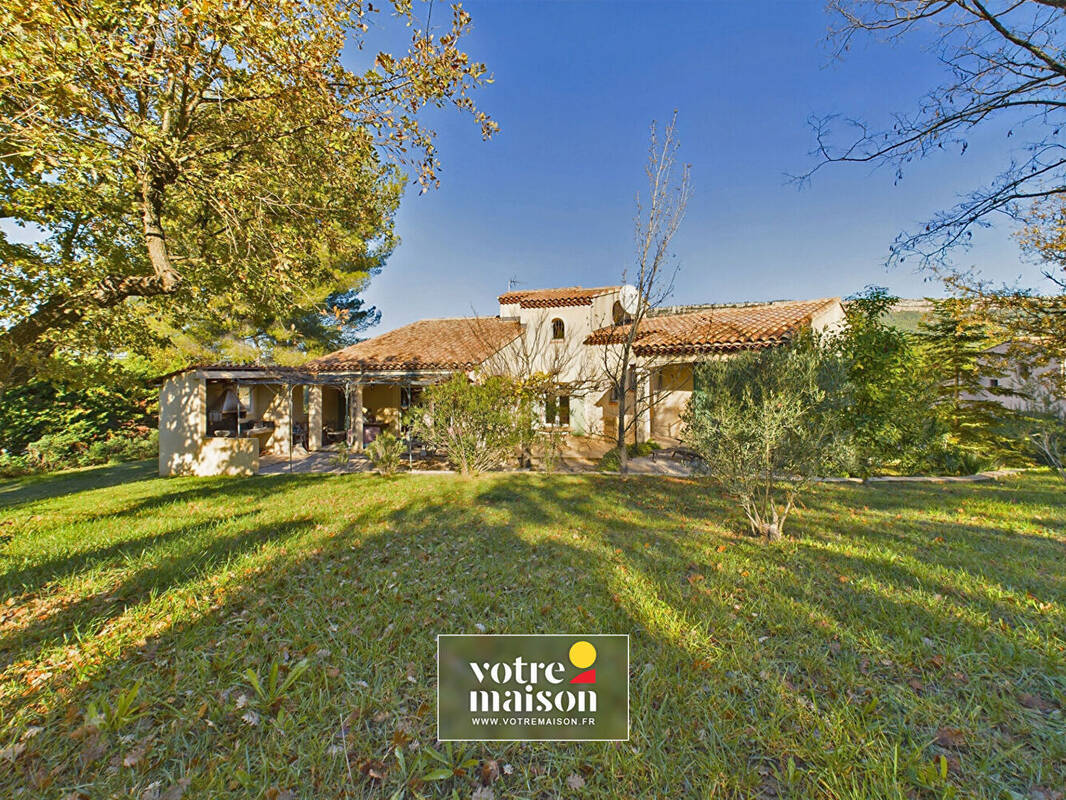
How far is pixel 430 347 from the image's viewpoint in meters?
15.8

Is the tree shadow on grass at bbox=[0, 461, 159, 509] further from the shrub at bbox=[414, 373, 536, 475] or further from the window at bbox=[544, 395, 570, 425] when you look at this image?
the window at bbox=[544, 395, 570, 425]

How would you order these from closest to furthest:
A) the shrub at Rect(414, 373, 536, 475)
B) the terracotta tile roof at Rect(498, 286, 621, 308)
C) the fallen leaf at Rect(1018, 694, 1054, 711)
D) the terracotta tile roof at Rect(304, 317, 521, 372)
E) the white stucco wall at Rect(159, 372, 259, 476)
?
the fallen leaf at Rect(1018, 694, 1054, 711)
the shrub at Rect(414, 373, 536, 475)
the white stucco wall at Rect(159, 372, 259, 476)
the terracotta tile roof at Rect(304, 317, 521, 372)
the terracotta tile roof at Rect(498, 286, 621, 308)

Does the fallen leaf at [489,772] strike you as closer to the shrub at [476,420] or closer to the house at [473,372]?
the shrub at [476,420]

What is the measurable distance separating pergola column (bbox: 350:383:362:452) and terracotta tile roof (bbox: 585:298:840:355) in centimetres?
951

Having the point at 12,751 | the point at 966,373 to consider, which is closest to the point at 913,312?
the point at 966,373

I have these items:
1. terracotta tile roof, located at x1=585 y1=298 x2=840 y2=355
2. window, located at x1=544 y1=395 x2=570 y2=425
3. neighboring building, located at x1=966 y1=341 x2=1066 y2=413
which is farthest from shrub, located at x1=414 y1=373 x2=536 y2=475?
neighboring building, located at x1=966 y1=341 x2=1066 y2=413

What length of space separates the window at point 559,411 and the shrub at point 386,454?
17.1 feet

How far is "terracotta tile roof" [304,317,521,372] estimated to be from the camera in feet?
44.3

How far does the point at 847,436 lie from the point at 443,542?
5.92 meters

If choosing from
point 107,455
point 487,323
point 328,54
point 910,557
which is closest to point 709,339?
point 910,557

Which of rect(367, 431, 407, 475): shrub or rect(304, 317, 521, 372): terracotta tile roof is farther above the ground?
rect(304, 317, 521, 372): terracotta tile roof

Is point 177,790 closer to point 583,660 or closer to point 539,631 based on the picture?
point 539,631

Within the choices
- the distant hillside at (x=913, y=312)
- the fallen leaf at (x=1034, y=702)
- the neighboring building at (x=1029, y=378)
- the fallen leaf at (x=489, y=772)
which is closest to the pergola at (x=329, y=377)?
the fallen leaf at (x=489, y=772)

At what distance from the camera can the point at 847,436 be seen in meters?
5.34
